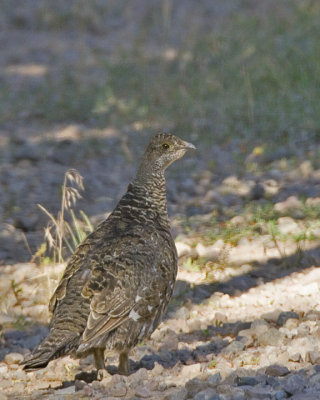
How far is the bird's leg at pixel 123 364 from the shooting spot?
19.5 feet

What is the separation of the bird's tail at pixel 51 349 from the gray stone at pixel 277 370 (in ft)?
3.70

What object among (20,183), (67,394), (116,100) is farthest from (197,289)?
(116,100)

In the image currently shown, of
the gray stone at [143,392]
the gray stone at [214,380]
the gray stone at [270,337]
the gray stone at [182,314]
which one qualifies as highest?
the gray stone at [182,314]

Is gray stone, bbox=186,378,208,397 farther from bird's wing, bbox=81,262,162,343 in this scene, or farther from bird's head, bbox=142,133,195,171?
bird's head, bbox=142,133,195,171

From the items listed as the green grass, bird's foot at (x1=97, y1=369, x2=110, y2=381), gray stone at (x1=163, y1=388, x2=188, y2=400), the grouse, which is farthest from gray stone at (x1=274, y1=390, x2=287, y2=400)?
the green grass

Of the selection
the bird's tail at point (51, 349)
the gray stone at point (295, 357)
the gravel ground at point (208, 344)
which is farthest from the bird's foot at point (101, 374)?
the gray stone at point (295, 357)

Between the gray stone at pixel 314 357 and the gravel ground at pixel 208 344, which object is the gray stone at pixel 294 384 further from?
the gray stone at pixel 314 357

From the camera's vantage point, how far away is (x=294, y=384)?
15.9 ft

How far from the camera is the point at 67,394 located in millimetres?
5324

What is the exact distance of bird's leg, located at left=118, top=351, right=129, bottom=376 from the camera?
593cm

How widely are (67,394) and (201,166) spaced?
592 centimetres

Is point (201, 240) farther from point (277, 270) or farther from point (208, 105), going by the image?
point (208, 105)

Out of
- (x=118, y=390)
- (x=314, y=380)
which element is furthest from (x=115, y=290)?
(x=314, y=380)

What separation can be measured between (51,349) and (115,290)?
0.59 metres
